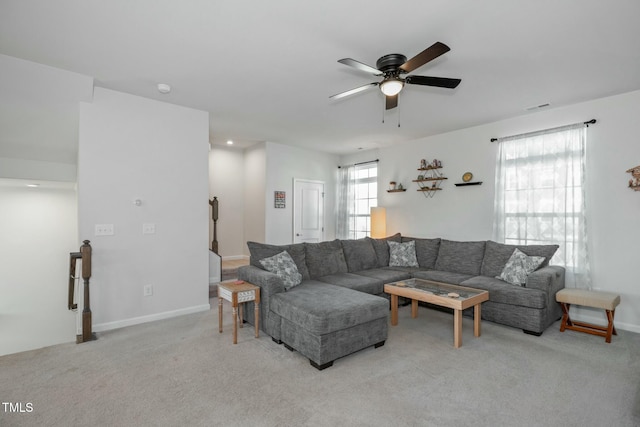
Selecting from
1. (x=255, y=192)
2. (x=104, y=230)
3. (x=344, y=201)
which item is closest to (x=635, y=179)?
(x=344, y=201)

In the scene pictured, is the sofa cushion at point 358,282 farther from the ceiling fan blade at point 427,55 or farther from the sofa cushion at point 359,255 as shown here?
the ceiling fan blade at point 427,55

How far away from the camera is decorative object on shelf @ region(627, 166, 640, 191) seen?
3.49 m

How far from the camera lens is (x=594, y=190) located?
378 cm

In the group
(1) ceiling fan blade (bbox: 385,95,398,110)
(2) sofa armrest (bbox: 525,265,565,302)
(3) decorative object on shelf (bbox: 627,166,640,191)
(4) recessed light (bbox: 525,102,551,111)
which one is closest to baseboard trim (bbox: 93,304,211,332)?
(1) ceiling fan blade (bbox: 385,95,398,110)

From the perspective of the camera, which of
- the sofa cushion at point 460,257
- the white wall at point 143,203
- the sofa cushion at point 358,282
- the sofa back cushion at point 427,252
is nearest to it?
the white wall at point 143,203

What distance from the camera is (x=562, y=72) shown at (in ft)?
10.0

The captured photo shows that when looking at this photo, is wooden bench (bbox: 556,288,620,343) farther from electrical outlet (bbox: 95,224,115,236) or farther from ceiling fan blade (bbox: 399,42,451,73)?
electrical outlet (bbox: 95,224,115,236)

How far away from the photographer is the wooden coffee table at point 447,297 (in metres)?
3.03

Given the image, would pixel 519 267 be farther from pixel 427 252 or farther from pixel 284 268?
pixel 284 268

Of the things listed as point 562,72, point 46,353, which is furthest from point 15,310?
point 562,72

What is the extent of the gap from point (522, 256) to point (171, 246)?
4.44m

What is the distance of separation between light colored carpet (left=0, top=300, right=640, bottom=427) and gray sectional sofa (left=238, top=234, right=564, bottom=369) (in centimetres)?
20

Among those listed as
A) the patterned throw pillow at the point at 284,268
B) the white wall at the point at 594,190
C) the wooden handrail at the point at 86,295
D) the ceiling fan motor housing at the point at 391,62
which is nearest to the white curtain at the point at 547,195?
the white wall at the point at 594,190

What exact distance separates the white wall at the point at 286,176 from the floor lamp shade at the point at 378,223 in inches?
55.3
